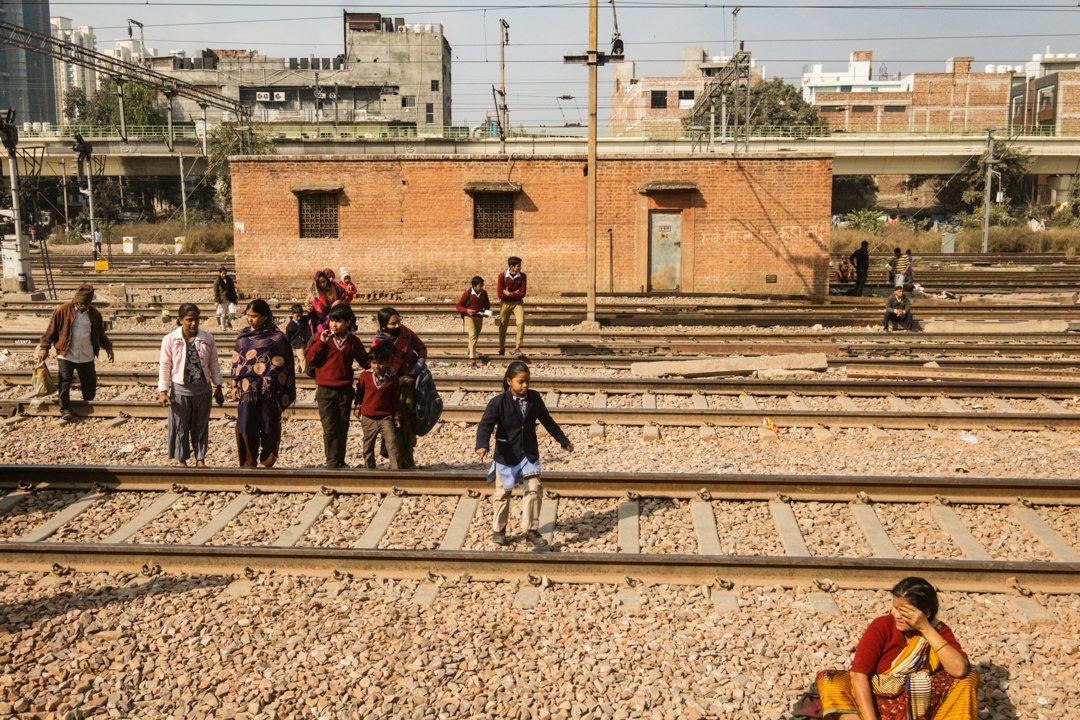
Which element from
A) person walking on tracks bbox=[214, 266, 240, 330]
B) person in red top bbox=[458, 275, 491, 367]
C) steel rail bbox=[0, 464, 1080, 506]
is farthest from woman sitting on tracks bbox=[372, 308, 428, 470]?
person walking on tracks bbox=[214, 266, 240, 330]

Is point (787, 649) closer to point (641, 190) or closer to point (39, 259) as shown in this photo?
point (641, 190)

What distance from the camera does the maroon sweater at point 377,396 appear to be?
918 cm

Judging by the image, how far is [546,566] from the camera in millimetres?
7344

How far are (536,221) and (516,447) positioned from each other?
18340 millimetres

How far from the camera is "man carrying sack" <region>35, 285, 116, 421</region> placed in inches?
474

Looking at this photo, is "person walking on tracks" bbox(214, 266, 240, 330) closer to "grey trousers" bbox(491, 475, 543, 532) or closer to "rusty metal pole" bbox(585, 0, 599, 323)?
"rusty metal pole" bbox(585, 0, 599, 323)

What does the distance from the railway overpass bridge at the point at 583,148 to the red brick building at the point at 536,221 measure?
27562 millimetres

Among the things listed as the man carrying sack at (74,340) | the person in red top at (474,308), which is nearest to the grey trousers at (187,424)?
the man carrying sack at (74,340)

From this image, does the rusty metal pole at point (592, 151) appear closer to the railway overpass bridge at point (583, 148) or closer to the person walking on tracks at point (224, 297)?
the person walking on tracks at point (224, 297)

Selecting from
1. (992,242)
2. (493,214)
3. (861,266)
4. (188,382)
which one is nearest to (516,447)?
(188,382)

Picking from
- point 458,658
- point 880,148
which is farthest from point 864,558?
point 880,148

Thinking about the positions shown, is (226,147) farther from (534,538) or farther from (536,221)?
(534,538)

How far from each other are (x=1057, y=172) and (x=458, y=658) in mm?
63521

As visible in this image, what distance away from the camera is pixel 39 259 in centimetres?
3994
